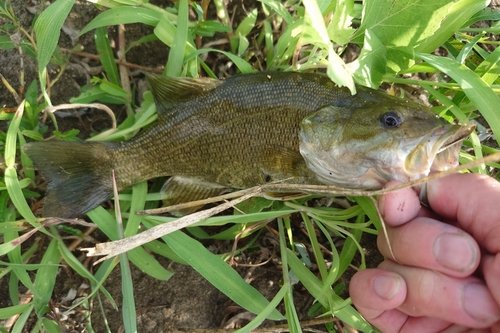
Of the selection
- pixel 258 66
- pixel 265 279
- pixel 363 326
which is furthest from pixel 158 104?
pixel 363 326

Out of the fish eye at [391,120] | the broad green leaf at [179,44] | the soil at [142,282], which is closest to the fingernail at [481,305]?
the fish eye at [391,120]

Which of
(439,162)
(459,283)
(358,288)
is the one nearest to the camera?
(459,283)

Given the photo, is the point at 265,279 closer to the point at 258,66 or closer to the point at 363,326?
the point at 363,326

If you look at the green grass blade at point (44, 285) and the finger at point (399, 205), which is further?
the green grass blade at point (44, 285)

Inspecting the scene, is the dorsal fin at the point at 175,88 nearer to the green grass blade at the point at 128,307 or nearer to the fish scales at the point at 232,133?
the fish scales at the point at 232,133

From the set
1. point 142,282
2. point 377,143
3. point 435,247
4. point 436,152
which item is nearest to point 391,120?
point 377,143

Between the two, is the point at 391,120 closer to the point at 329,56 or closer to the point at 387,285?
the point at 329,56
